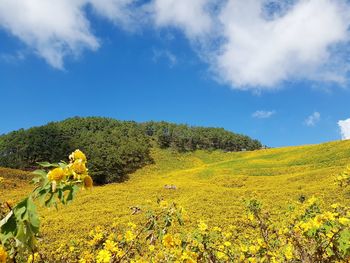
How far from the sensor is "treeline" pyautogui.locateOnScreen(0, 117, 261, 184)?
63125mm

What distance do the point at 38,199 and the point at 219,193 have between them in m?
28.5

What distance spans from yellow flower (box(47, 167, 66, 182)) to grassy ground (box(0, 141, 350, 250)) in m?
2.93

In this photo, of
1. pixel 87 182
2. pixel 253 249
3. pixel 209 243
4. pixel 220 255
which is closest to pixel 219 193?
pixel 253 249

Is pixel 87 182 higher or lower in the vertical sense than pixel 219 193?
lower

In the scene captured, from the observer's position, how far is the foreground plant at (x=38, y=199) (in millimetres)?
1743

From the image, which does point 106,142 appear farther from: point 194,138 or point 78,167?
point 78,167

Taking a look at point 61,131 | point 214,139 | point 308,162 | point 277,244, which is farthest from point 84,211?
point 214,139

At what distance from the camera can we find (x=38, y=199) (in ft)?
6.23

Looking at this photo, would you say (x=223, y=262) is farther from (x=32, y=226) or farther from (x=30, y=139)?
(x=30, y=139)

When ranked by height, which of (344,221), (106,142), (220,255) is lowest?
(220,255)

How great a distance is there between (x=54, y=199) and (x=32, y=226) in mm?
205

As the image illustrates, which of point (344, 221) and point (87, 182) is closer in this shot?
point (87, 182)

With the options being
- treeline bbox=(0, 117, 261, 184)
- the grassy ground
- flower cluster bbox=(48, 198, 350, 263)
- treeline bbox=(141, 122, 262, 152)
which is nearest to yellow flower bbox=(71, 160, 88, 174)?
flower cluster bbox=(48, 198, 350, 263)

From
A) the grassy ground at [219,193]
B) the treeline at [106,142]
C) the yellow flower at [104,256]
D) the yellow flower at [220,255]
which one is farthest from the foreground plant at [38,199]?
the treeline at [106,142]
